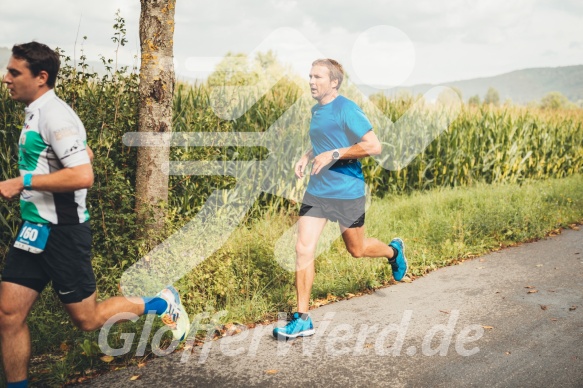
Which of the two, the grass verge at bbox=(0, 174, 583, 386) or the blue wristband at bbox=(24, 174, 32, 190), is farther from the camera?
the grass verge at bbox=(0, 174, 583, 386)

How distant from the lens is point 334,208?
5.05 metres

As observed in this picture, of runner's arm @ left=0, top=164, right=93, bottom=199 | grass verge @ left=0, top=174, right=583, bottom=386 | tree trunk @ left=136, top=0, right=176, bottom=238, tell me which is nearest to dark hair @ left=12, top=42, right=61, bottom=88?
runner's arm @ left=0, top=164, right=93, bottom=199

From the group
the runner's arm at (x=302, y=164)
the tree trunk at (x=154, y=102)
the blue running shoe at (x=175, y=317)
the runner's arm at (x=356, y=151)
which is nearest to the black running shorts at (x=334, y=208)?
the runner's arm at (x=302, y=164)

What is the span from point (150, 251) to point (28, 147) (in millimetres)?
2508

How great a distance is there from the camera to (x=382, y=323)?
5164 millimetres

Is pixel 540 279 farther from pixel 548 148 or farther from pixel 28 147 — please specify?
pixel 548 148

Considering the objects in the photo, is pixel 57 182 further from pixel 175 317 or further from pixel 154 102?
pixel 154 102

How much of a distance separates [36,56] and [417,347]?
3.54m

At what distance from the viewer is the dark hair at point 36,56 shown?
3.28 metres

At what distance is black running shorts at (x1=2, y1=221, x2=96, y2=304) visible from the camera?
3371 mm

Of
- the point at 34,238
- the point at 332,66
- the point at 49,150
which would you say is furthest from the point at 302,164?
the point at 34,238

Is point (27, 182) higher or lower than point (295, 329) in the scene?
higher

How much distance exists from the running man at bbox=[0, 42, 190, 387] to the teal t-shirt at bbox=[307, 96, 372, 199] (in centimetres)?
227

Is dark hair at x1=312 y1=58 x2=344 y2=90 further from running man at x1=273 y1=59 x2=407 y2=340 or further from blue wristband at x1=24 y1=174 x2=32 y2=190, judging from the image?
blue wristband at x1=24 y1=174 x2=32 y2=190
